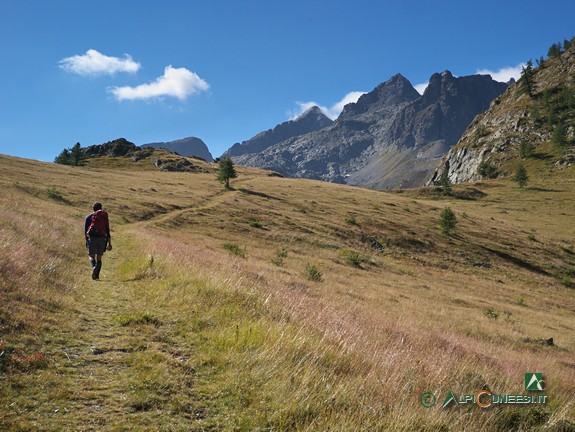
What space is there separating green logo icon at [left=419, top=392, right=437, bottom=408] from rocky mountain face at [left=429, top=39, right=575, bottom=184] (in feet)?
529

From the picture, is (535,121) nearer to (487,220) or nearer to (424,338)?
A: (487,220)

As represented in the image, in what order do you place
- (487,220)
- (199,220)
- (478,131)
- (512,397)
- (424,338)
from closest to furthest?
(512,397), (424,338), (199,220), (487,220), (478,131)

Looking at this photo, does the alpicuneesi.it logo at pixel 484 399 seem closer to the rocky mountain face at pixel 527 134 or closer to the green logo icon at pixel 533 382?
the green logo icon at pixel 533 382

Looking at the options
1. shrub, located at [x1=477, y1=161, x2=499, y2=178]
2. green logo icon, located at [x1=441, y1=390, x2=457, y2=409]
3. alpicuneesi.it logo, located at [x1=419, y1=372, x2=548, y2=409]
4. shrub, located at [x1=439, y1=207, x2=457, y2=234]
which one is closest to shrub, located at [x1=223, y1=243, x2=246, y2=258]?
alpicuneesi.it logo, located at [x1=419, y1=372, x2=548, y2=409]

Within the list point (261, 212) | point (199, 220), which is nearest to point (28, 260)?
point (199, 220)

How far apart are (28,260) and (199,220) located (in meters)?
34.7

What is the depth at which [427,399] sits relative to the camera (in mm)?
4984

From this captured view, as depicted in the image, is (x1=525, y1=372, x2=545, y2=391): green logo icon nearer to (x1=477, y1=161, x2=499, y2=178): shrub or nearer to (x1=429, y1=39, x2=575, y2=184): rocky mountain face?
(x1=429, y1=39, x2=575, y2=184): rocky mountain face

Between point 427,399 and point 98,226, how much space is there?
12.8 m

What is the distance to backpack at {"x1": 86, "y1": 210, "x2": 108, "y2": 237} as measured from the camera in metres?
12.9

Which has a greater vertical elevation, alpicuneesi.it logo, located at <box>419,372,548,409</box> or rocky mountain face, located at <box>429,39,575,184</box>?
rocky mountain face, located at <box>429,39,575,184</box>

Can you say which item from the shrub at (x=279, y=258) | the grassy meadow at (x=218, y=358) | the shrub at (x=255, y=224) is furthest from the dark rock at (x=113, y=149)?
the grassy meadow at (x=218, y=358)

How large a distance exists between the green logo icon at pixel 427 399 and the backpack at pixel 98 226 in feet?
40.9

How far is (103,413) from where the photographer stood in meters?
4.12
